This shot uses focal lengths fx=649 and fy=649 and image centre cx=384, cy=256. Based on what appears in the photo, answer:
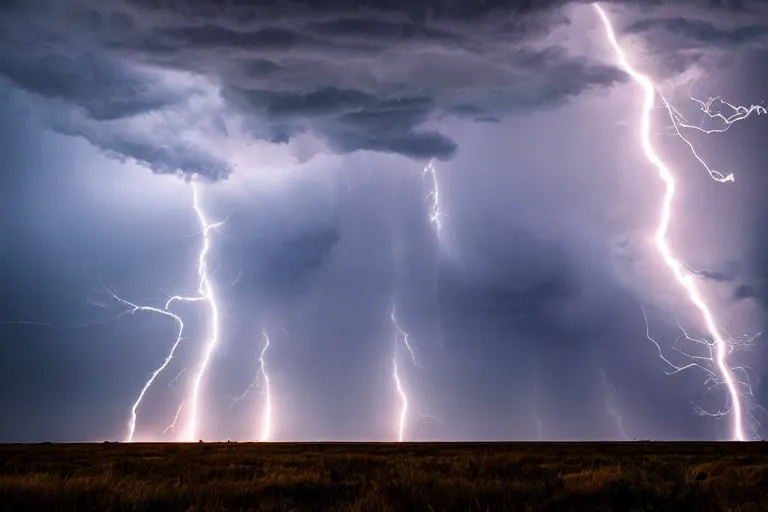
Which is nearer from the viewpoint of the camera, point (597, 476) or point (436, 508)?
point (436, 508)

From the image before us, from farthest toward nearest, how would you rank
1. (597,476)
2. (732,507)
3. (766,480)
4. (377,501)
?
(766,480) → (597,476) → (732,507) → (377,501)

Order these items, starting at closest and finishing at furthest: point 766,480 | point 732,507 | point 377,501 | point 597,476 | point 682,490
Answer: point 377,501
point 732,507
point 682,490
point 597,476
point 766,480

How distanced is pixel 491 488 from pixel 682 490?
2.21m

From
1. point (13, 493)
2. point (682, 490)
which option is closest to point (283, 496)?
point (13, 493)

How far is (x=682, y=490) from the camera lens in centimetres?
757

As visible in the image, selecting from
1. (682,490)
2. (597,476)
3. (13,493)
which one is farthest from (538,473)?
(13,493)

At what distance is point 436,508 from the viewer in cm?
675

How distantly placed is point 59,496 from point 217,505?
6.34 ft

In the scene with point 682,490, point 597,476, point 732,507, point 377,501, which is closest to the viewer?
point 377,501

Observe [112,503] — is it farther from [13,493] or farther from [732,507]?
[732,507]

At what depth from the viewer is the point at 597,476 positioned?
9062mm

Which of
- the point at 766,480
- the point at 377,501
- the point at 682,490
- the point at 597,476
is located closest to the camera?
the point at 377,501

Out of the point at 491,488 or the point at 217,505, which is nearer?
the point at 217,505

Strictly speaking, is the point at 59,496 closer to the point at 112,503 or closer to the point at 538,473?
the point at 112,503
